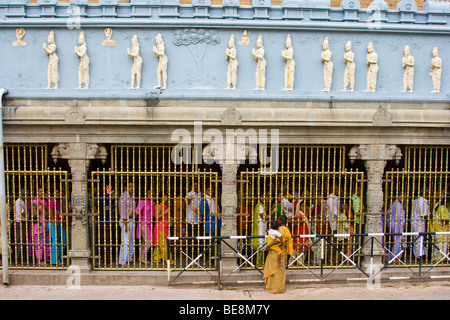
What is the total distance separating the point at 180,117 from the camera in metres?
6.91

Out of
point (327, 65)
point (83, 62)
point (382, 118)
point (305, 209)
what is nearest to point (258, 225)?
point (305, 209)

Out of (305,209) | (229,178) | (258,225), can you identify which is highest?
(229,178)

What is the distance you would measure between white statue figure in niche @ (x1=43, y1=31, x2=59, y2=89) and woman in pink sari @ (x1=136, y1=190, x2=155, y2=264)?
8.41ft

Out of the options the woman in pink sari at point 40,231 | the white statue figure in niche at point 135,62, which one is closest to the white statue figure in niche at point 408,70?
the white statue figure in niche at point 135,62

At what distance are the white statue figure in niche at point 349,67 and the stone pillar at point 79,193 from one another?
450 centimetres

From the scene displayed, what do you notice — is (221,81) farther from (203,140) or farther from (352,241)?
(352,241)

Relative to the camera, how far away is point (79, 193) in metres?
7.06

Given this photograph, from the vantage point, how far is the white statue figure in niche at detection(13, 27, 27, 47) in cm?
730

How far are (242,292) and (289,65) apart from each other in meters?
3.97

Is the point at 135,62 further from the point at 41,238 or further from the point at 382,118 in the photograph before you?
the point at 382,118

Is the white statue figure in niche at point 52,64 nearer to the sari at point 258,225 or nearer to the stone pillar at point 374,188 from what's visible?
→ the sari at point 258,225

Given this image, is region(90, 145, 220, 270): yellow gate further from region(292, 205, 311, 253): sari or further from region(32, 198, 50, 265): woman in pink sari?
region(292, 205, 311, 253): sari

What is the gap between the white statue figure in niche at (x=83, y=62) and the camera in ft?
23.8

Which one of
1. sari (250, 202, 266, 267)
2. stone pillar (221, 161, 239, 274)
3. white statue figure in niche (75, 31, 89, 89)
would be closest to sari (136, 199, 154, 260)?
stone pillar (221, 161, 239, 274)
